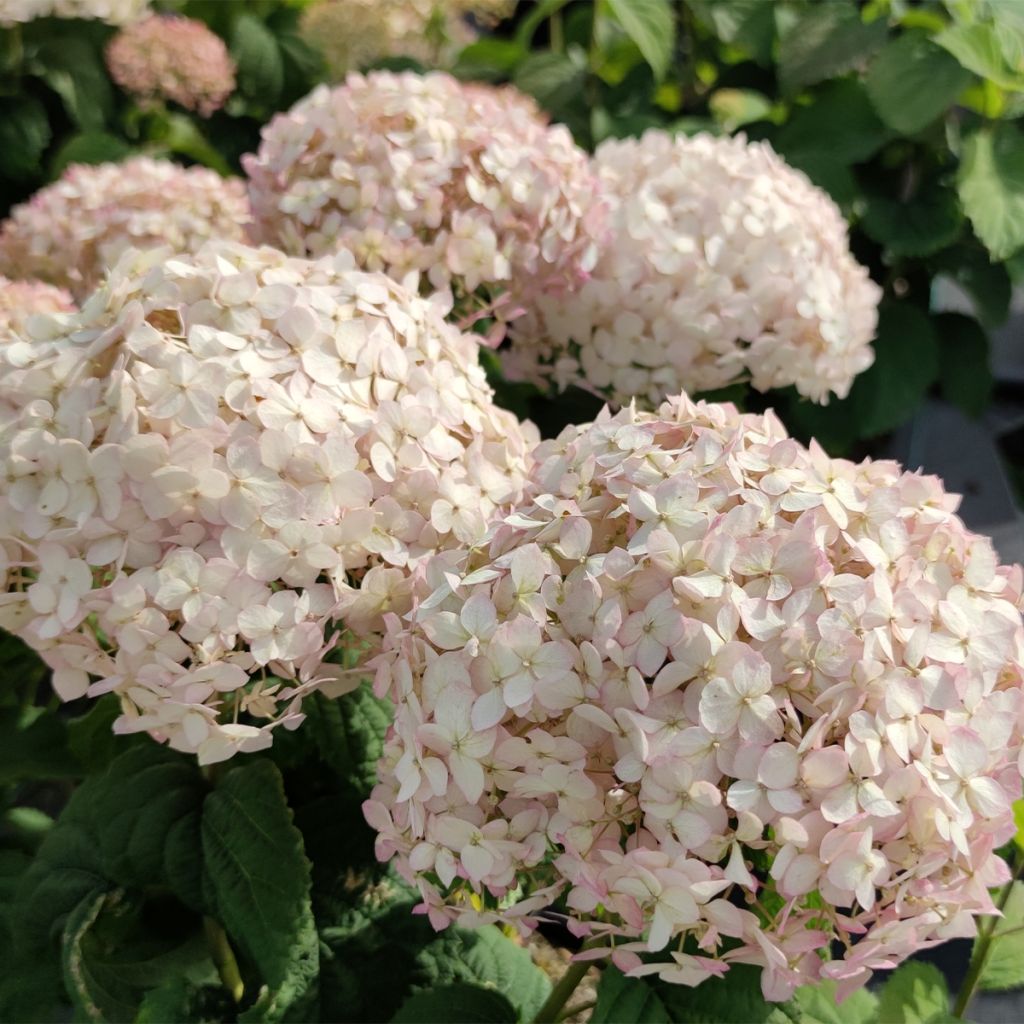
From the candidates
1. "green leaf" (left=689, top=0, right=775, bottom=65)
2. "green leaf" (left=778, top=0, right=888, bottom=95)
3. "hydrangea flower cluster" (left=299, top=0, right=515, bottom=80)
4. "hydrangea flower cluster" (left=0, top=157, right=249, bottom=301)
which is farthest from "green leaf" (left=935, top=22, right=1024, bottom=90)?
"hydrangea flower cluster" (left=0, top=157, right=249, bottom=301)

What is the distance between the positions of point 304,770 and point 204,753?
31 cm

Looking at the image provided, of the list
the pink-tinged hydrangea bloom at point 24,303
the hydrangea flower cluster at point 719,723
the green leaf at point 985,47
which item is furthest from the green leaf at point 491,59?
the hydrangea flower cluster at point 719,723

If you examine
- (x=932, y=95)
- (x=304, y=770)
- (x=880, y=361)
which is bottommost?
(x=880, y=361)

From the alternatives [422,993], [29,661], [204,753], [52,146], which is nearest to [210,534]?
[204,753]

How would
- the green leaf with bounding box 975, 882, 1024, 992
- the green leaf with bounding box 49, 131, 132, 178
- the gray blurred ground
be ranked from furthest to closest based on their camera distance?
the green leaf with bounding box 49, 131, 132, 178 < the gray blurred ground < the green leaf with bounding box 975, 882, 1024, 992

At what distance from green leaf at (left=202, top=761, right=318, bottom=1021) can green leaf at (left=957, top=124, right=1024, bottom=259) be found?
3.59ft

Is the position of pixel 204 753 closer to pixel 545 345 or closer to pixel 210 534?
pixel 210 534

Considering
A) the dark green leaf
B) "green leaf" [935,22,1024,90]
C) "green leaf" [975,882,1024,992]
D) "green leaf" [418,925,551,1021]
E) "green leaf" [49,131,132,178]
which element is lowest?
"green leaf" [975,882,1024,992]

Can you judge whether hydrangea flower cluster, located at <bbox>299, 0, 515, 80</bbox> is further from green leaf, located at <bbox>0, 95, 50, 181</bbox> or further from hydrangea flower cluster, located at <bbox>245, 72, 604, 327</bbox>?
hydrangea flower cluster, located at <bbox>245, 72, 604, 327</bbox>

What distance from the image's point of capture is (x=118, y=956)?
790 millimetres

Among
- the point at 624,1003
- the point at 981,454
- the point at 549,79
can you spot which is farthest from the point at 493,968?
the point at 981,454

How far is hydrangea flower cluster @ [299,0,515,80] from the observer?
5.30 ft

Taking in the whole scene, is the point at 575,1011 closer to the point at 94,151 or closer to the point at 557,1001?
the point at 557,1001

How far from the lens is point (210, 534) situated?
0.59m
